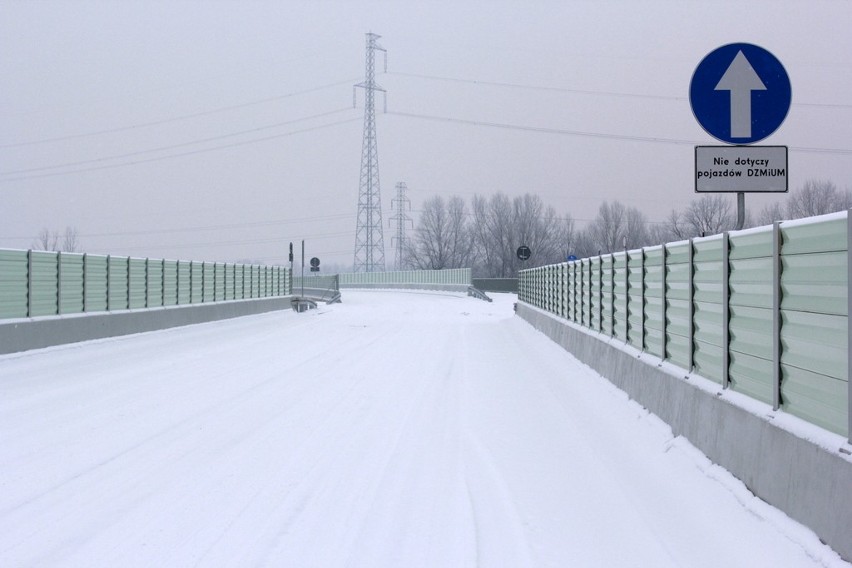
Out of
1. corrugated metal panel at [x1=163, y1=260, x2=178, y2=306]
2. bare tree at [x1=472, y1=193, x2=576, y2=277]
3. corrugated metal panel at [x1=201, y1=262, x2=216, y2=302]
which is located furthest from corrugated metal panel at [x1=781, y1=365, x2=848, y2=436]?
bare tree at [x1=472, y1=193, x2=576, y2=277]

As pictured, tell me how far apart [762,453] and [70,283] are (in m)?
19.3

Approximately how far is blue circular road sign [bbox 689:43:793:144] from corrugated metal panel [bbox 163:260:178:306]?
2312 centimetres

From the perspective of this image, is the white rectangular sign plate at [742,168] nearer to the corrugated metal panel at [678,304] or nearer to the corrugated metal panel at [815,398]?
the corrugated metal panel at [678,304]

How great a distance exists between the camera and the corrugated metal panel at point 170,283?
28609 mm

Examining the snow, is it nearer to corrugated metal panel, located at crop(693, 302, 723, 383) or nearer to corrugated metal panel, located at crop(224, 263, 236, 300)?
corrugated metal panel, located at crop(693, 302, 723, 383)

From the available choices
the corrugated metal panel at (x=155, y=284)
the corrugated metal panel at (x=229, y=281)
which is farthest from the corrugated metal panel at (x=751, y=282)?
the corrugated metal panel at (x=229, y=281)

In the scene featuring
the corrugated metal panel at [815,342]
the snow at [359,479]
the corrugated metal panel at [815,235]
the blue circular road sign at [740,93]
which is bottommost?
the snow at [359,479]

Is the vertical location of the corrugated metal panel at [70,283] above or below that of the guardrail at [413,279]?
below

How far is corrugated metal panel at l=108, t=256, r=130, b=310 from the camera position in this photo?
24036 millimetres

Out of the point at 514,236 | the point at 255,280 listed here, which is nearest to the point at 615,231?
the point at 514,236

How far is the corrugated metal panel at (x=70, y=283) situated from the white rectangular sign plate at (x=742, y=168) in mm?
17121

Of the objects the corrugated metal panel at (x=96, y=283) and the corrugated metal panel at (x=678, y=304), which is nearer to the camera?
the corrugated metal panel at (x=678, y=304)

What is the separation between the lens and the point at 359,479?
7.11 m

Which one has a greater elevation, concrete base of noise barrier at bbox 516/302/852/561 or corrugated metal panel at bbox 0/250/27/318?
corrugated metal panel at bbox 0/250/27/318
